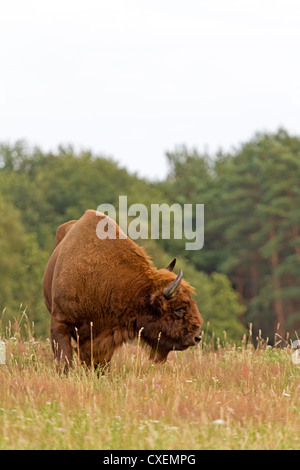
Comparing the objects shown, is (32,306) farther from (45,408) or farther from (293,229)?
(45,408)

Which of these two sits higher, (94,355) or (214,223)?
(214,223)

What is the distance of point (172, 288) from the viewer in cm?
870

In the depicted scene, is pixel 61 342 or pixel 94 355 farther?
pixel 94 355

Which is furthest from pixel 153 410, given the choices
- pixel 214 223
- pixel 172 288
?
pixel 214 223

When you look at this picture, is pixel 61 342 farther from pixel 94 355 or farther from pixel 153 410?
pixel 153 410

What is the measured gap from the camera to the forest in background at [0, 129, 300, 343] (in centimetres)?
5009

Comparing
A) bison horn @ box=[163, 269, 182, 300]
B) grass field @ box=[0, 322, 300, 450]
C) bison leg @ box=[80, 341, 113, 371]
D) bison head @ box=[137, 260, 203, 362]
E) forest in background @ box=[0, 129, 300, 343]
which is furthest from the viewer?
forest in background @ box=[0, 129, 300, 343]

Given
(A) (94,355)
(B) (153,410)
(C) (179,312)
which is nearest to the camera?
(B) (153,410)

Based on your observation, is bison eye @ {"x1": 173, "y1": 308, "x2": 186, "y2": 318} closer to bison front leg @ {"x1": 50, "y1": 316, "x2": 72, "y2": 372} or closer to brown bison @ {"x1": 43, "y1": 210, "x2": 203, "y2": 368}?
brown bison @ {"x1": 43, "y1": 210, "x2": 203, "y2": 368}

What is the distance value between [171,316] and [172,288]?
0.35 m

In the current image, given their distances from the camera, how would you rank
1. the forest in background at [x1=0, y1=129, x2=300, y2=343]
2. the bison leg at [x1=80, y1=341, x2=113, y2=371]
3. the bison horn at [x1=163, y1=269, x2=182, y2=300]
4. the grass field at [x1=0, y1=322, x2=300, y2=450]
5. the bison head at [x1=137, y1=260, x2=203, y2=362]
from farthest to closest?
the forest in background at [x1=0, y1=129, x2=300, y2=343] < the bison leg at [x1=80, y1=341, x2=113, y2=371] < the bison head at [x1=137, y1=260, x2=203, y2=362] < the bison horn at [x1=163, y1=269, x2=182, y2=300] < the grass field at [x1=0, y1=322, x2=300, y2=450]

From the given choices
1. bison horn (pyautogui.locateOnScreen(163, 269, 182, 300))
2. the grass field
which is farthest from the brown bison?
the grass field
